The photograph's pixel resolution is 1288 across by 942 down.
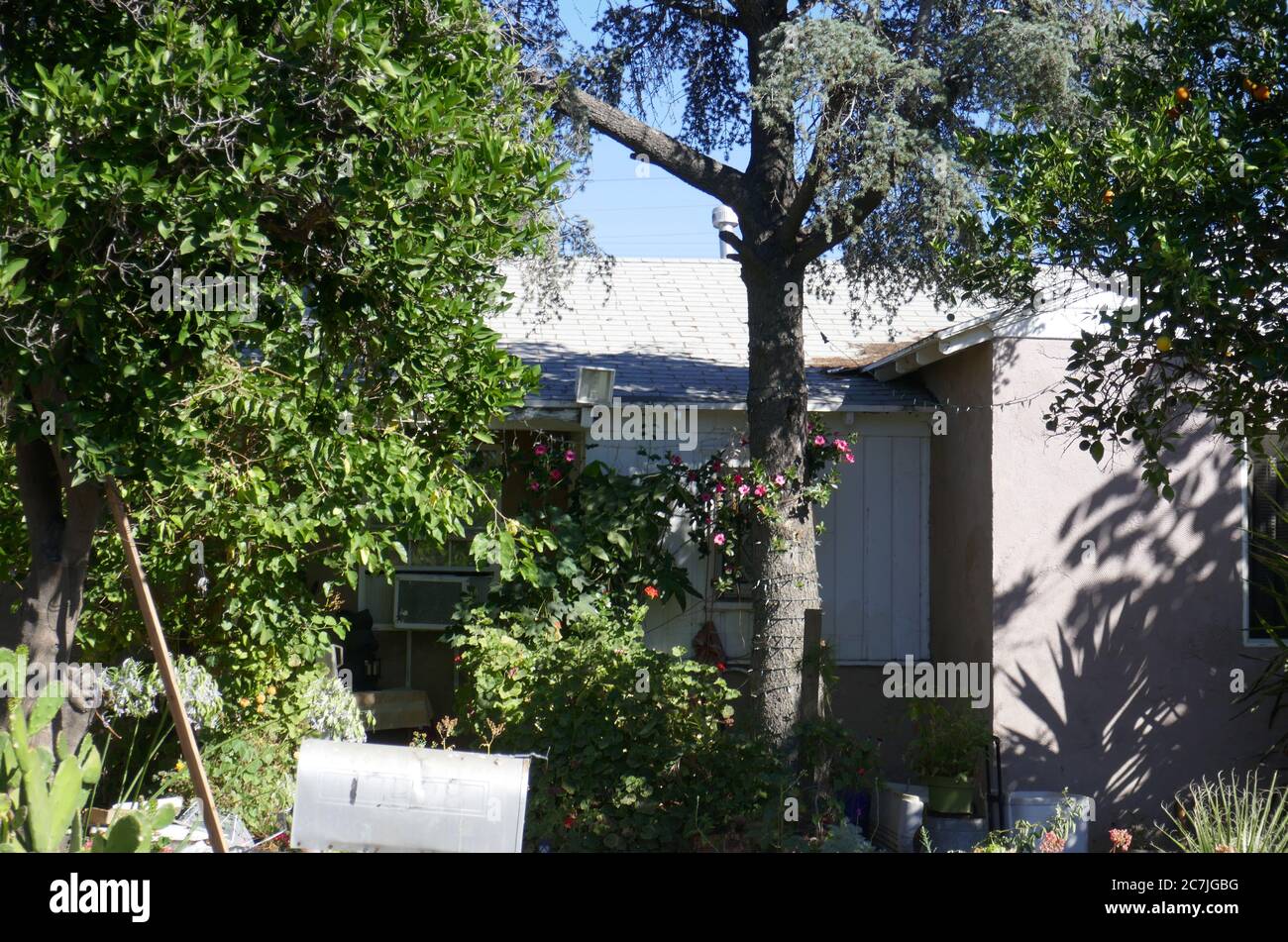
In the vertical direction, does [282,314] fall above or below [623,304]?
below

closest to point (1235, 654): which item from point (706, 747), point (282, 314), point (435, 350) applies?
point (706, 747)

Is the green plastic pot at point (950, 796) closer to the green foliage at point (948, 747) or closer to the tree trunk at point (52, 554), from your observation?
the green foliage at point (948, 747)

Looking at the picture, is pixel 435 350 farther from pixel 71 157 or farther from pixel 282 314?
pixel 71 157

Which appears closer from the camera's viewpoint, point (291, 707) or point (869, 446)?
point (291, 707)

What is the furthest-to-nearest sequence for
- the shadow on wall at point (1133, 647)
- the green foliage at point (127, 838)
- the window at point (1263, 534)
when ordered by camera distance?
the window at point (1263, 534), the shadow on wall at point (1133, 647), the green foliage at point (127, 838)

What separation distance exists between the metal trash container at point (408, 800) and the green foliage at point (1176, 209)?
3468mm

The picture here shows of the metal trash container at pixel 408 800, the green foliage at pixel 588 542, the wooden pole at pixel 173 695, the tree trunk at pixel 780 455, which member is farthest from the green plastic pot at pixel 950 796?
the wooden pole at pixel 173 695

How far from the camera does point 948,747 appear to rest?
7863 mm

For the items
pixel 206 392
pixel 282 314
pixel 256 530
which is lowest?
pixel 256 530

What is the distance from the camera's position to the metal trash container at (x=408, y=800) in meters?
4.18

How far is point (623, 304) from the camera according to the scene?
12.2 meters

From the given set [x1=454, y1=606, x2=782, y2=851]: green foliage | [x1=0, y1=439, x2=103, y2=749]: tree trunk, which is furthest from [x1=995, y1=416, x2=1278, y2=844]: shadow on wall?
[x1=0, y1=439, x2=103, y2=749]: tree trunk

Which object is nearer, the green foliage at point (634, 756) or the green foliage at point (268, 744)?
the green foliage at point (634, 756)

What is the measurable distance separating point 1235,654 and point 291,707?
21.5 ft
